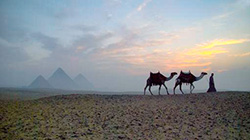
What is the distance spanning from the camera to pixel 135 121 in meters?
11.2

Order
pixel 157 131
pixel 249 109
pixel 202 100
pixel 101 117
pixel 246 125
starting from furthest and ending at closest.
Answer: pixel 202 100 < pixel 249 109 < pixel 101 117 < pixel 246 125 < pixel 157 131

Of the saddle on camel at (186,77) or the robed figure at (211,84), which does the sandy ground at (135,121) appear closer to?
the saddle on camel at (186,77)

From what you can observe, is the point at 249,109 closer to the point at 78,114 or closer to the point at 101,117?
the point at 101,117

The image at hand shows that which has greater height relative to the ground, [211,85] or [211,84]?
[211,84]

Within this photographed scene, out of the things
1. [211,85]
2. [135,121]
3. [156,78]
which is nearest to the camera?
[135,121]

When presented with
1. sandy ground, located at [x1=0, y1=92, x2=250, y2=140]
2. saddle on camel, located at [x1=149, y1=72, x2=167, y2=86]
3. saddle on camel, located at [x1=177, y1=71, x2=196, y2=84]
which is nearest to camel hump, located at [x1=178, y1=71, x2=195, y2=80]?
saddle on camel, located at [x1=177, y1=71, x2=196, y2=84]

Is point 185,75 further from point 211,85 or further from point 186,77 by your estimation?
point 211,85

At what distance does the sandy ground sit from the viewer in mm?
9523

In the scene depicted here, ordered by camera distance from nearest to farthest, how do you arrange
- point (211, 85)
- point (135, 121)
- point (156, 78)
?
point (135, 121) → point (156, 78) → point (211, 85)

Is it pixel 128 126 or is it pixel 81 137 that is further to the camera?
pixel 128 126

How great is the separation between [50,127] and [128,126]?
13.3 ft

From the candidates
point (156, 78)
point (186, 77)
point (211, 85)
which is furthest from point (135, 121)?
point (211, 85)

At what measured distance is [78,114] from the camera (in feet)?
41.2

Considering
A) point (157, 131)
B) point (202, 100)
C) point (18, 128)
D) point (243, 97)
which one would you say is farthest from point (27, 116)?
point (243, 97)
